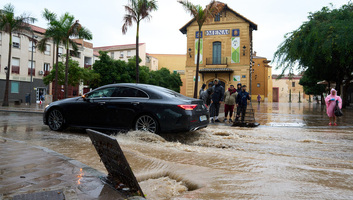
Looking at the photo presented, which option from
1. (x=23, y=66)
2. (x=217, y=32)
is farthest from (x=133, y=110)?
(x=23, y=66)

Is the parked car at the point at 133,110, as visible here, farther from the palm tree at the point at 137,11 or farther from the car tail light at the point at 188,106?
the palm tree at the point at 137,11

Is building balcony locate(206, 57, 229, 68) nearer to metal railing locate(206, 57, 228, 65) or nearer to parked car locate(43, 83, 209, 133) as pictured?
metal railing locate(206, 57, 228, 65)

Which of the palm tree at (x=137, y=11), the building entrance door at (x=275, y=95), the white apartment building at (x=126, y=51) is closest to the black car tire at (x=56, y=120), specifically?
the palm tree at (x=137, y=11)

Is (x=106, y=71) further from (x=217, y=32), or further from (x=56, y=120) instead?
(x=56, y=120)

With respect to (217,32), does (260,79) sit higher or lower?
lower

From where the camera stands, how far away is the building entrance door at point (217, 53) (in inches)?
1380

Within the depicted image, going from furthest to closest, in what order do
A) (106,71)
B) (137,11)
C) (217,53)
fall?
(106,71)
(217,53)
(137,11)

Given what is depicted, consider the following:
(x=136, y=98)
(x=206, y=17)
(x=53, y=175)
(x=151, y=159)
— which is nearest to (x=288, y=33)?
(x=206, y=17)

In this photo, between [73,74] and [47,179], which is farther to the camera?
[73,74]

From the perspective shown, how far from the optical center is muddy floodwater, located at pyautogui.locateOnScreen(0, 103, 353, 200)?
2980 mm

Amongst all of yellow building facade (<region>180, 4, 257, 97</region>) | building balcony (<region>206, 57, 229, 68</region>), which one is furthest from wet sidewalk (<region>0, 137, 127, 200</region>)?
building balcony (<region>206, 57, 229, 68</region>)

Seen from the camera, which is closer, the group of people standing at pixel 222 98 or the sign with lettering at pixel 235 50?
the group of people standing at pixel 222 98

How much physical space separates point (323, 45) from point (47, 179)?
57.9 ft

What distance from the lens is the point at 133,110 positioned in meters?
6.70
